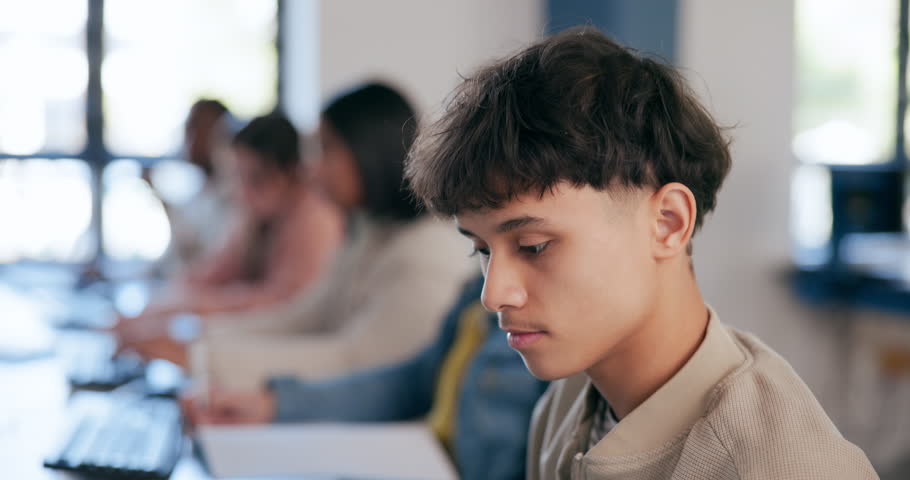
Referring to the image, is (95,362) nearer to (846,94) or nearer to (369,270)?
(369,270)

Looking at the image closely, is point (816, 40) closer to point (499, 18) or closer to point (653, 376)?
point (499, 18)

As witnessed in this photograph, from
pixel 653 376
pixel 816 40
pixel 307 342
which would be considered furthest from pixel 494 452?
pixel 816 40

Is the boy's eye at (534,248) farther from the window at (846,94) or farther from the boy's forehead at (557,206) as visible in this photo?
the window at (846,94)

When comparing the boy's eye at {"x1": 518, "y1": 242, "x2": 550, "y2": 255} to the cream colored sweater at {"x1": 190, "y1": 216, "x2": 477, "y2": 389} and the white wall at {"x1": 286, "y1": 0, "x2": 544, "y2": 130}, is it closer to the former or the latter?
the cream colored sweater at {"x1": 190, "y1": 216, "x2": 477, "y2": 389}

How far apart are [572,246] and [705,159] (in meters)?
0.17

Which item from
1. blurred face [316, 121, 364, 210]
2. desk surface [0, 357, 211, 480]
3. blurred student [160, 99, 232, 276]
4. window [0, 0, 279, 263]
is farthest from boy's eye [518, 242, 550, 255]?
window [0, 0, 279, 263]

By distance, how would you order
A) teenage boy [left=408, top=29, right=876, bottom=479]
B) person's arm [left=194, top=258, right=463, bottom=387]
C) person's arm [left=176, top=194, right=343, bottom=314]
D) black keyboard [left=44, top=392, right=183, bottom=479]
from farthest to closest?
person's arm [left=176, top=194, right=343, bottom=314], person's arm [left=194, top=258, right=463, bottom=387], black keyboard [left=44, top=392, right=183, bottom=479], teenage boy [left=408, top=29, right=876, bottom=479]

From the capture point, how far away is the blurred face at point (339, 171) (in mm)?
2145

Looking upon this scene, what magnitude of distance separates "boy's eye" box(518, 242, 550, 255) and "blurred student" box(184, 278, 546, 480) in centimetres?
51

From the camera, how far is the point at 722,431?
79cm

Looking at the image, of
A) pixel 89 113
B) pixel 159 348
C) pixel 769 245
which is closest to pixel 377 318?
pixel 159 348

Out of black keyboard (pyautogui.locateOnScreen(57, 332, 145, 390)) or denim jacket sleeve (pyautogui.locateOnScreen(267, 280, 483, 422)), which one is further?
black keyboard (pyautogui.locateOnScreen(57, 332, 145, 390))

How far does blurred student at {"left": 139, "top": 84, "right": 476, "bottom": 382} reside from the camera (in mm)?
1944

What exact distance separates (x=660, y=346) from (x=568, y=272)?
13 centimetres
